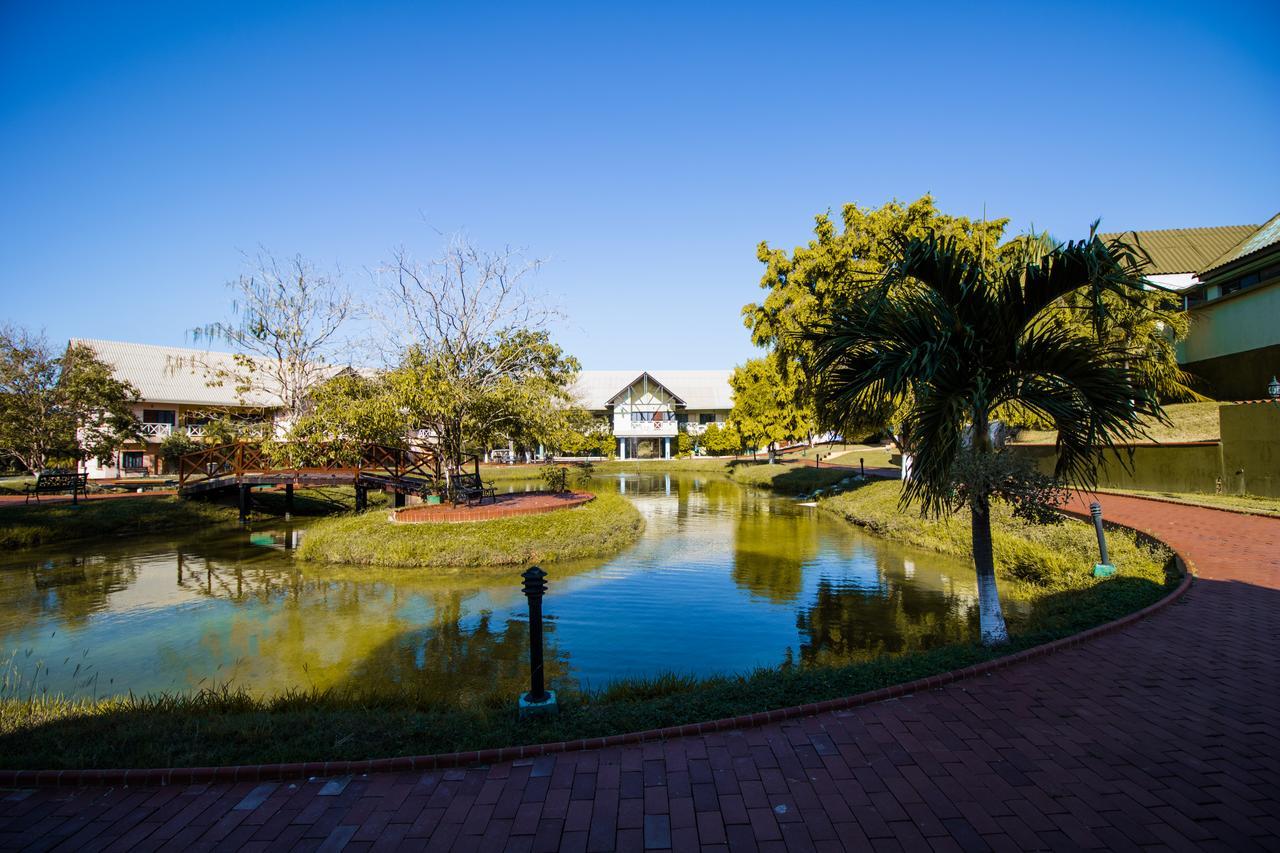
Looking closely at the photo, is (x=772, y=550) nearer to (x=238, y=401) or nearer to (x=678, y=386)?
(x=238, y=401)

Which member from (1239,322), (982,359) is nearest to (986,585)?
(982,359)

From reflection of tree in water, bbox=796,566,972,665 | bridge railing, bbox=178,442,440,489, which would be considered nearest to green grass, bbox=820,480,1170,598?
reflection of tree in water, bbox=796,566,972,665

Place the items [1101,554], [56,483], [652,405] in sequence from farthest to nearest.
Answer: [652,405]
[56,483]
[1101,554]

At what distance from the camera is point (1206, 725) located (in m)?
4.79

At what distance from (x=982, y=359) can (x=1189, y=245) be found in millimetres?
39724

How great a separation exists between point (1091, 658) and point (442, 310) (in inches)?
722

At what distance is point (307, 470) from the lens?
22453 millimetres

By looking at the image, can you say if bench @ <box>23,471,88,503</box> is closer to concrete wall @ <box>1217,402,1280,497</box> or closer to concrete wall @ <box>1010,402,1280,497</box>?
concrete wall @ <box>1010,402,1280,497</box>

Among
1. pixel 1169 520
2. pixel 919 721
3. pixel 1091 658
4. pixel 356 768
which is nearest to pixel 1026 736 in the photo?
pixel 919 721

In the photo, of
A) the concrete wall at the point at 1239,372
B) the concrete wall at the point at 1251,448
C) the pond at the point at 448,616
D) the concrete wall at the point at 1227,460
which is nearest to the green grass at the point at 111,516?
the pond at the point at 448,616

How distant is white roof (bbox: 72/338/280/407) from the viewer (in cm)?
3853

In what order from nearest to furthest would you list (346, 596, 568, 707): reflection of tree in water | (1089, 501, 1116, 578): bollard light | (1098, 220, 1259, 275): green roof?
(346, 596, 568, 707): reflection of tree in water, (1089, 501, 1116, 578): bollard light, (1098, 220, 1259, 275): green roof

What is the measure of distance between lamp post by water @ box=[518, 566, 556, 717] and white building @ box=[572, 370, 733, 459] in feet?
160

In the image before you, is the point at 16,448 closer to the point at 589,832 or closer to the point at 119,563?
the point at 119,563
